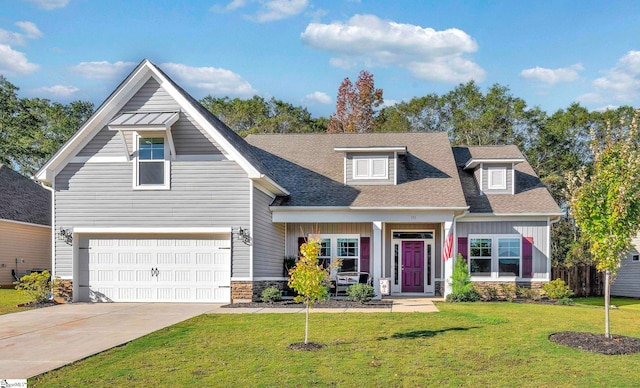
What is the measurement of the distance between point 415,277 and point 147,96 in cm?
1113

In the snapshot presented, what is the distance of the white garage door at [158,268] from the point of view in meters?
16.9

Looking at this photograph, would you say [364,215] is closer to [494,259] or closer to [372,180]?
[372,180]

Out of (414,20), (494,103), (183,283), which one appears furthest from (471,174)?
(494,103)

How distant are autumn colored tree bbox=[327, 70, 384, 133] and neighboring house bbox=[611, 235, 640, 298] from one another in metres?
22.2

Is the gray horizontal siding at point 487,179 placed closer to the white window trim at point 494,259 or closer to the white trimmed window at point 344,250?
the white window trim at point 494,259

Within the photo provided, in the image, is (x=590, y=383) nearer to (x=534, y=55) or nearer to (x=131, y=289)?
(x=131, y=289)

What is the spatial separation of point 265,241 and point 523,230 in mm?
9151

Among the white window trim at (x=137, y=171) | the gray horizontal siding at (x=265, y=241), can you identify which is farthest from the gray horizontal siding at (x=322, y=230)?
the white window trim at (x=137, y=171)

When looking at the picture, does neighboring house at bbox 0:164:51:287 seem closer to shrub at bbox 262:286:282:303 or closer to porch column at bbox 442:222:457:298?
shrub at bbox 262:286:282:303

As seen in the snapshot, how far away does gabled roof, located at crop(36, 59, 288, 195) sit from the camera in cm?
1664

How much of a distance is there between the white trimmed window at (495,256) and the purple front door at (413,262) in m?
1.80

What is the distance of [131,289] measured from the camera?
17172 mm

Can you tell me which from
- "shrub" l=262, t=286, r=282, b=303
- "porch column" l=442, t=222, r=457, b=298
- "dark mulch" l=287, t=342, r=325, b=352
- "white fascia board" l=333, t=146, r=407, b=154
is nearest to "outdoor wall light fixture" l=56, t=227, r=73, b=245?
"shrub" l=262, t=286, r=282, b=303

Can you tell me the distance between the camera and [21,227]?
86.7 feet
